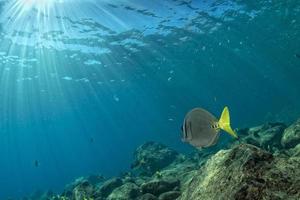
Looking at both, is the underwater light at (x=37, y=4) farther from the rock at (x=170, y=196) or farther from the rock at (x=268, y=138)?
the rock at (x=170, y=196)

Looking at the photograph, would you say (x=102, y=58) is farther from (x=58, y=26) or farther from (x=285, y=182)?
(x=285, y=182)

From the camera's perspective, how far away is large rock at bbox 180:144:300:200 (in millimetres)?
2941

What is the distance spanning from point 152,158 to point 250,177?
16003 mm

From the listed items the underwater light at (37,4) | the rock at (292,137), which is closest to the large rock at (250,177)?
the rock at (292,137)

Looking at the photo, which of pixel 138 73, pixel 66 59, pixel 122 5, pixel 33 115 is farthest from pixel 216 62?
pixel 33 115

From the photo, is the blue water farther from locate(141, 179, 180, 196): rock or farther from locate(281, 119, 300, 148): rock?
locate(281, 119, 300, 148): rock

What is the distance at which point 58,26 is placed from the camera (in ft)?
96.4

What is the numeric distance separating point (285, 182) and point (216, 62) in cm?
5028

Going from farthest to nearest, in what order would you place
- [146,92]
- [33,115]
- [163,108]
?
[163,108] → [33,115] → [146,92]

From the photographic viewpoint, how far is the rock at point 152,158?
61.8ft

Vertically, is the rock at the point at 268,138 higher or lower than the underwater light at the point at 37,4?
lower

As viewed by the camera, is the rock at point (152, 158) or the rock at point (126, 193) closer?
the rock at point (126, 193)

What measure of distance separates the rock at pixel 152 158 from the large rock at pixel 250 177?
14.8 m

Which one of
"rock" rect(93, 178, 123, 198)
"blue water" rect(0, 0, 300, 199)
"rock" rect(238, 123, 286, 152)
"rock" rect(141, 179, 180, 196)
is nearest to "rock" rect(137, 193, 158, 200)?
"rock" rect(141, 179, 180, 196)
